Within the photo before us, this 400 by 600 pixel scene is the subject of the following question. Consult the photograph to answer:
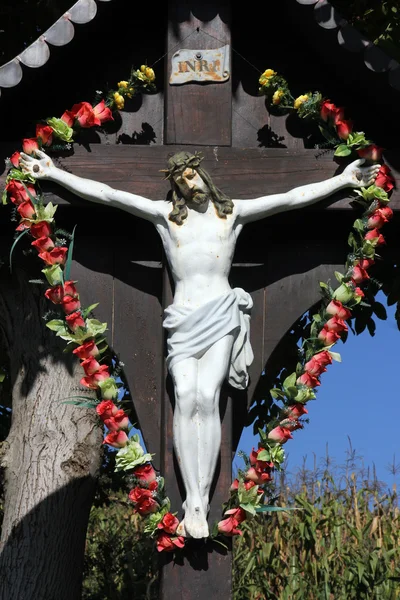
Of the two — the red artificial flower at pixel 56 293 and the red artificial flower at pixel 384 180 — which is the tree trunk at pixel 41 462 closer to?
the red artificial flower at pixel 56 293

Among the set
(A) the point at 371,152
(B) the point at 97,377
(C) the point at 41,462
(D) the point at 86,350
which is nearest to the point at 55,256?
(D) the point at 86,350

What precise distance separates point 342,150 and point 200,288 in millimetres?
979

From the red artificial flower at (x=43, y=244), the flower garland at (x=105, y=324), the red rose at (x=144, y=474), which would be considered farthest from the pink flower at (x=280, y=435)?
the red artificial flower at (x=43, y=244)

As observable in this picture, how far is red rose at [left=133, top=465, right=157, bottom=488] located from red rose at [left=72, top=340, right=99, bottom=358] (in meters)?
0.56

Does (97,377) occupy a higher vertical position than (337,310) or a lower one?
lower

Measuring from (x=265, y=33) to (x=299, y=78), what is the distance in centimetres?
28

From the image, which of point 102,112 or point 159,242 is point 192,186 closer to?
point 159,242

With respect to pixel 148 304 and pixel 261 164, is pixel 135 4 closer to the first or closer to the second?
pixel 261 164

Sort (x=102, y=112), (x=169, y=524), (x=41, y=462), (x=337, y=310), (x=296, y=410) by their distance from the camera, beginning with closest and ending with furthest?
(x=169, y=524), (x=296, y=410), (x=337, y=310), (x=102, y=112), (x=41, y=462)

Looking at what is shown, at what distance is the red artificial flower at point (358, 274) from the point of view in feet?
23.2

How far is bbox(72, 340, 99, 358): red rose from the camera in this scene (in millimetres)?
6887

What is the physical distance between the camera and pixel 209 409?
6.73 meters

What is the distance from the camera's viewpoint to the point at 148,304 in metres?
7.19

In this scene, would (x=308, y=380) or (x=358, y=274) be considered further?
(x=358, y=274)
